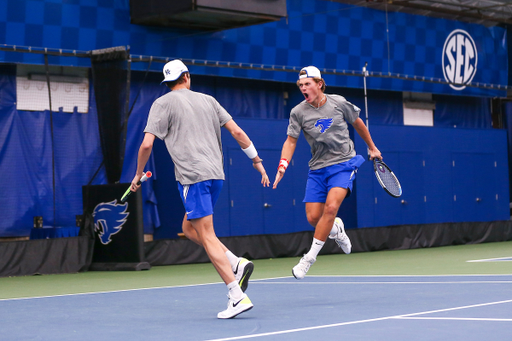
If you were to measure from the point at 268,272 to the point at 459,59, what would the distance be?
946cm

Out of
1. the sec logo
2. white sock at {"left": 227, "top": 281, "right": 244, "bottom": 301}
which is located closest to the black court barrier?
white sock at {"left": 227, "top": 281, "right": 244, "bottom": 301}

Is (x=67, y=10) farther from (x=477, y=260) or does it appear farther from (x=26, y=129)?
(x=477, y=260)

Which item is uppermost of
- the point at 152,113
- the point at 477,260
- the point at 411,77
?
the point at 411,77

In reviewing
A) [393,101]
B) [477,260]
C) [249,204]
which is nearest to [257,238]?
[249,204]

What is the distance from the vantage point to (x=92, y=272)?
1075cm

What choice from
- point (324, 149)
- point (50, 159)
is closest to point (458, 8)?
point (50, 159)

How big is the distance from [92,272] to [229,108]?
4601 mm

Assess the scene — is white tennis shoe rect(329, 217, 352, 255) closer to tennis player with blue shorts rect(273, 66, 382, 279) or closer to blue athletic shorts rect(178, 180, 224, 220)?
tennis player with blue shorts rect(273, 66, 382, 279)

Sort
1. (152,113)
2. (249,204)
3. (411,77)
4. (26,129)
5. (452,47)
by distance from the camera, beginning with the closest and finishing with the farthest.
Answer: (152,113), (26,129), (249,204), (411,77), (452,47)

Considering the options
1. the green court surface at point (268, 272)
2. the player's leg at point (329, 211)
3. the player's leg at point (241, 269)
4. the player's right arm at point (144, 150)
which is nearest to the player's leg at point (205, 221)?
the player's leg at point (241, 269)

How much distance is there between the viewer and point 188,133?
5047 millimetres

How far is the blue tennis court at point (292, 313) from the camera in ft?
13.3

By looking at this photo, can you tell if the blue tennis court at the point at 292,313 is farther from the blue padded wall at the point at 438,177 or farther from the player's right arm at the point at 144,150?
the blue padded wall at the point at 438,177

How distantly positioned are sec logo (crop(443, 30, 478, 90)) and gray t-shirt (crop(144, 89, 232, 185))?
12.7 m
